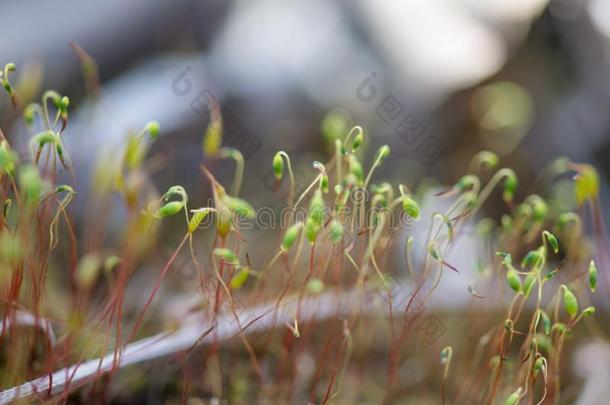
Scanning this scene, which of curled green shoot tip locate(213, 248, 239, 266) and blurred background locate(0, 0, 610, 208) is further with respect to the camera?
blurred background locate(0, 0, 610, 208)

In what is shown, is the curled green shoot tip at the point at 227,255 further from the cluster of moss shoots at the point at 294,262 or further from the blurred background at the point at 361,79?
the blurred background at the point at 361,79

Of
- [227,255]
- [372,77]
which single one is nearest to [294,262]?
[227,255]

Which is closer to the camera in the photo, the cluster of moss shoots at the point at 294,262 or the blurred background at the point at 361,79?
the cluster of moss shoots at the point at 294,262

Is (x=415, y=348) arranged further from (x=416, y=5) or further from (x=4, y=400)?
(x=416, y=5)

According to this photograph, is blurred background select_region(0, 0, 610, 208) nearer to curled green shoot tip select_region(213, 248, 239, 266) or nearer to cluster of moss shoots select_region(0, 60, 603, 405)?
cluster of moss shoots select_region(0, 60, 603, 405)

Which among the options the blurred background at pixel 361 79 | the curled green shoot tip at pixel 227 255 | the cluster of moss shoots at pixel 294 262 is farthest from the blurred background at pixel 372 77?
the curled green shoot tip at pixel 227 255

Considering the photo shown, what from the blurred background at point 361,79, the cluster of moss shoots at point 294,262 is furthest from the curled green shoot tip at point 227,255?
the blurred background at point 361,79

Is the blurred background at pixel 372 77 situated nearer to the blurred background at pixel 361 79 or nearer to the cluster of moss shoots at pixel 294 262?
the blurred background at pixel 361 79

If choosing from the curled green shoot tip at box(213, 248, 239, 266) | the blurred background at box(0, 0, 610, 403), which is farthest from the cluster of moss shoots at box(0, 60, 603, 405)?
the blurred background at box(0, 0, 610, 403)

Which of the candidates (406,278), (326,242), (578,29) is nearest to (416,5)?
(578,29)

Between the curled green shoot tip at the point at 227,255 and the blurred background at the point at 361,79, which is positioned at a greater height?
the curled green shoot tip at the point at 227,255
